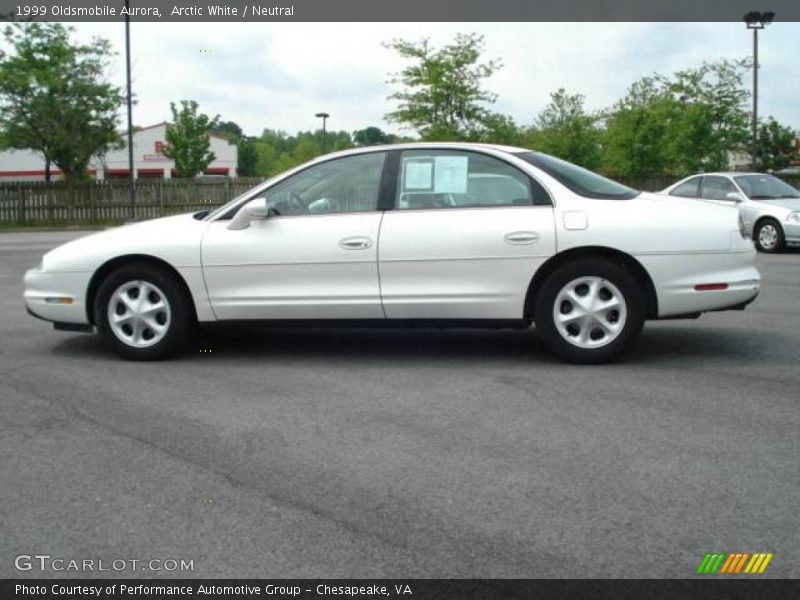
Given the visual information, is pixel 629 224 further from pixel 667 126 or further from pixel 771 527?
pixel 667 126

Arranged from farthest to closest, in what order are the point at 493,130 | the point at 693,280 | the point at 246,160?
the point at 246,160 < the point at 493,130 < the point at 693,280

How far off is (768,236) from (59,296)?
13.2m

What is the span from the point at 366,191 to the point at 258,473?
298 centimetres

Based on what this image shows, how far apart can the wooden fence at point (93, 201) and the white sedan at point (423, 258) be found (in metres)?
27.6

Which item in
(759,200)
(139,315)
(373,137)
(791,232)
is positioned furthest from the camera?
(373,137)

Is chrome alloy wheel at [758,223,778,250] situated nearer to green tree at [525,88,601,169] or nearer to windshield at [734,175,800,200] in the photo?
windshield at [734,175,800,200]

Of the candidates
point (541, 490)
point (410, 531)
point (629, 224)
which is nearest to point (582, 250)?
A: point (629, 224)

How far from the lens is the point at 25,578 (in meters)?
3.22

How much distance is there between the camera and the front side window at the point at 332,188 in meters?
6.79

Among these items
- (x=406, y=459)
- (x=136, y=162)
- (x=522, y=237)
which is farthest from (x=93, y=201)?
(x=136, y=162)

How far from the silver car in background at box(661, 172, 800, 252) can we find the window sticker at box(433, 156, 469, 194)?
34.4 ft

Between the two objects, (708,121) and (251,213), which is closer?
(251,213)

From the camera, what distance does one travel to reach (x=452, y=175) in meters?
6.73
